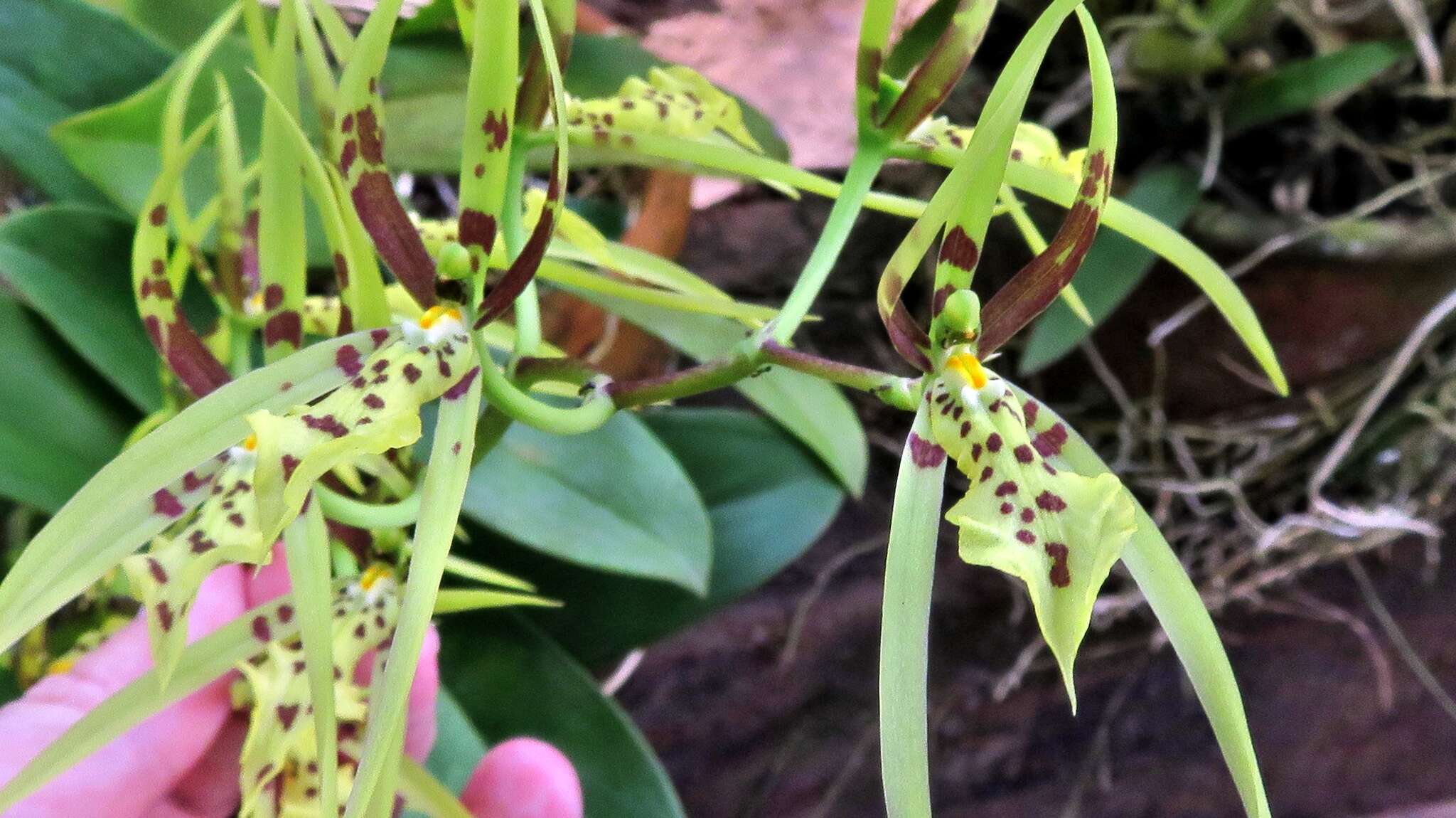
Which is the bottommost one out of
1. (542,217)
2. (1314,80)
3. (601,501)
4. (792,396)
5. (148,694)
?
(148,694)

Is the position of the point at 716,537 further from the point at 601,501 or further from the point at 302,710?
the point at 302,710

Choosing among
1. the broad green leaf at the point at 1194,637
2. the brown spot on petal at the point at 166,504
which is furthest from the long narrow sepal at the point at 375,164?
the broad green leaf at the point at 1194,637

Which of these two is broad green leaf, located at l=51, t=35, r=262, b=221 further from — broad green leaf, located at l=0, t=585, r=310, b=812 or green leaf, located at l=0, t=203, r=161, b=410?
broad green leaf, located at l=0, t=585, r=310, b=812

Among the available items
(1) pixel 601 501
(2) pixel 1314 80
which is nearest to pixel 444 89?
(1) pixel 601 501

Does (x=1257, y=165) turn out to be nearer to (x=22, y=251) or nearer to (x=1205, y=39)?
(x=1205, y=39)

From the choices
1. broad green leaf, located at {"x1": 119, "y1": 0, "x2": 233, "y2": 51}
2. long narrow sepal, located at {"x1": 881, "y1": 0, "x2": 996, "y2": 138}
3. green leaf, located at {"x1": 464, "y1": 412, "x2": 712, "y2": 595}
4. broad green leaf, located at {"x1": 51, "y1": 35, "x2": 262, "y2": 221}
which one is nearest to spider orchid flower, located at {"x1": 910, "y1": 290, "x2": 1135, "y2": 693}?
long narrow sepal, located at {"x1": 881, "y1": 0, "x2": 996, "y2": 138}

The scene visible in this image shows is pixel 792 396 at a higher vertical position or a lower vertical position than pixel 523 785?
higher

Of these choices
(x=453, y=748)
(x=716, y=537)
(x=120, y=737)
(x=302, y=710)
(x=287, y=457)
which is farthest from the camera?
(x=716, y=537)
